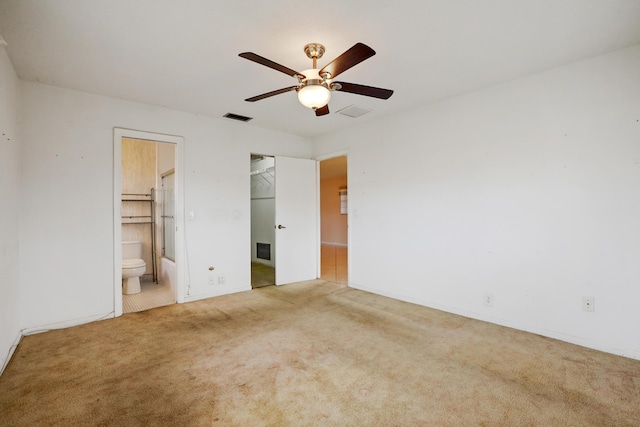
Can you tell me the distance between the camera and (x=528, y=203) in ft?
9.46

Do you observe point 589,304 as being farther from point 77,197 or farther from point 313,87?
point 77,197

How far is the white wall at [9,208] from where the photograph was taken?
2266mm

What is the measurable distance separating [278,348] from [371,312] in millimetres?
1313

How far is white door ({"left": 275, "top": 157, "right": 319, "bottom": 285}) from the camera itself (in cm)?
476

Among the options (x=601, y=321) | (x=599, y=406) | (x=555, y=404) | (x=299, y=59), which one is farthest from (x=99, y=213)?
(x=601, y=321)

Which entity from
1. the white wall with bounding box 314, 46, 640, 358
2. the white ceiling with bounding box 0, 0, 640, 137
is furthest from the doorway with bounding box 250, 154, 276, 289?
the white ceiling with bounding box 0, 0, 640, 137

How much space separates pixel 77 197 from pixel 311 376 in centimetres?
301

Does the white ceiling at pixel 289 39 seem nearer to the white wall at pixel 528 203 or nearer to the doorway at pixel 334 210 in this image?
the white wall at pixel 528 203

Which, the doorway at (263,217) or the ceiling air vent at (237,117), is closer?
the ceiling air vent at (237,117)

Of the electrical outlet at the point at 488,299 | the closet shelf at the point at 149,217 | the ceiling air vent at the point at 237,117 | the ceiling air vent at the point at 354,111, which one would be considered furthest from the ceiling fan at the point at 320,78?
the closet shelf at the point at 149,217

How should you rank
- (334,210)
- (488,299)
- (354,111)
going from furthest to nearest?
(334,210) < (354,111) < (488,299)

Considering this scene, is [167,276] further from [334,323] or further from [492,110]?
[492,110]

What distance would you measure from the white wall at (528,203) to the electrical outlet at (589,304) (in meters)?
0.03

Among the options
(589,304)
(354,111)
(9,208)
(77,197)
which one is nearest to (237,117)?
(354,111)
